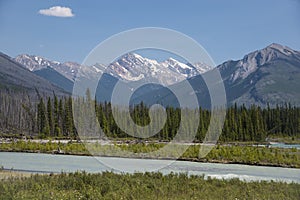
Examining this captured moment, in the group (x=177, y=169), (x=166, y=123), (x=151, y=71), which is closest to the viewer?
(x=177, y=169)

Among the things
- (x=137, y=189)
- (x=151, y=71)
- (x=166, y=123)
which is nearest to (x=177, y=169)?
(x=151, y=71)

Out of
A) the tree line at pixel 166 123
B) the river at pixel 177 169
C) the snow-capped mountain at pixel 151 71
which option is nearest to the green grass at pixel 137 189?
the snow-capped mountain at pixel 151 71

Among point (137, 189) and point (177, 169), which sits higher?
point (137, 189)

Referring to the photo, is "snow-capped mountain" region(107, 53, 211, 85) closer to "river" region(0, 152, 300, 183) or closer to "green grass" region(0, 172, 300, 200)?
"green grass" region(0, 172, 300, 200)

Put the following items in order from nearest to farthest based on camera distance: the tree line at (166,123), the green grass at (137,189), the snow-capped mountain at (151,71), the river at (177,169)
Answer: the green grass at (137,189)
the snow-capped mountain at (151,71)
the river at (177,169)
the tree line at (166,123)

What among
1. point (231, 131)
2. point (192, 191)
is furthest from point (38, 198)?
point (231, 131)

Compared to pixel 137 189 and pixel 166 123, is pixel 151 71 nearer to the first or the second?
pixel 137 189

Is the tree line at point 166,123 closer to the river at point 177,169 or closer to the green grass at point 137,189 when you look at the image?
the river at point 177,169

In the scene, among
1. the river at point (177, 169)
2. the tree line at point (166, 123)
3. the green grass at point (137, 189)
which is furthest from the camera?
the tree line at point (166, 123)

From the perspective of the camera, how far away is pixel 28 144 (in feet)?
177

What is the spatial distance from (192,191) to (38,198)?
20.6ft

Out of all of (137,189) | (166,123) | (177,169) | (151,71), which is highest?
(151,71)

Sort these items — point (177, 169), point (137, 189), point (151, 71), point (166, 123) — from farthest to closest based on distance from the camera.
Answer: point (166, 123) < point (151, 71) < point (177, 169) < point (137, 189)

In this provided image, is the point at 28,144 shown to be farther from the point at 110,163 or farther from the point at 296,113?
the point at 296,113
